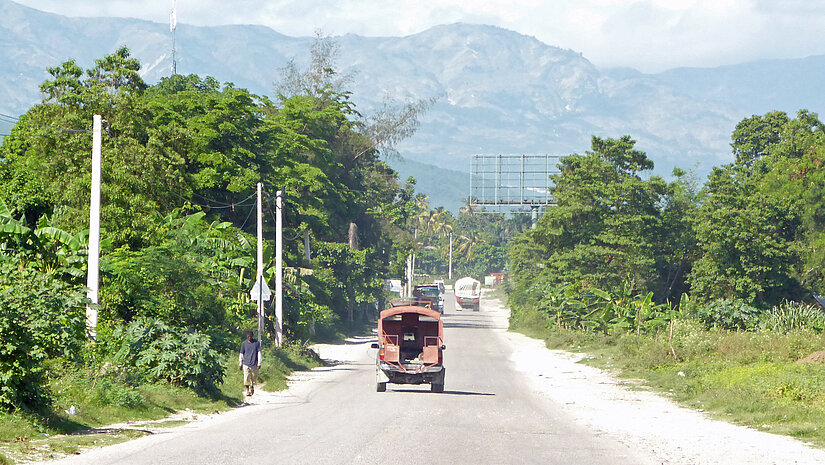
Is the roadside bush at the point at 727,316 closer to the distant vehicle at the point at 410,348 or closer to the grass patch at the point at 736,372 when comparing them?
the grass patch at the point at 736,372

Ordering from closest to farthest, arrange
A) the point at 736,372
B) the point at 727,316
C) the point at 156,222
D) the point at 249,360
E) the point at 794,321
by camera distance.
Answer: the point at 249,360 < the point at 736,372 < the point at 156,222 < the point at 794,321 < the point at 727,316

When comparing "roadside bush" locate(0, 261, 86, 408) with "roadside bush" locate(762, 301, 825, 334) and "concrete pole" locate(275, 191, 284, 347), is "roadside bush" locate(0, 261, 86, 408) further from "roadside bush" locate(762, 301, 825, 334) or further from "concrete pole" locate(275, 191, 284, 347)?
"roadside bush" locate(762, 301, 825, 334)

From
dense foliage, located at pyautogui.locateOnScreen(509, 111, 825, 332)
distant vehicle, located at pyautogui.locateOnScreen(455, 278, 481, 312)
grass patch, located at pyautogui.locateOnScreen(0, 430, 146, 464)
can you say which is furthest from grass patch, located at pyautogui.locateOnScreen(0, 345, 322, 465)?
distant vehicle, located at pyautogui.locateOnScreen(455, 278, 481, 312)

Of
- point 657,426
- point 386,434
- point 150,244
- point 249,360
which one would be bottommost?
point 657,426

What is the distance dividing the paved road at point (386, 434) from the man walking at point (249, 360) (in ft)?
3.30

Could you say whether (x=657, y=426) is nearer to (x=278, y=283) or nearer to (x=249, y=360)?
(x=249, y=360)

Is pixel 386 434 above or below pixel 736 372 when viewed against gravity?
below

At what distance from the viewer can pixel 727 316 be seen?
4322 centimetres

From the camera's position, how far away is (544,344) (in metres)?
54.8

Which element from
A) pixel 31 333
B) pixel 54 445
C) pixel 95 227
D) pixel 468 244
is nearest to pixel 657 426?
pixel 54 445

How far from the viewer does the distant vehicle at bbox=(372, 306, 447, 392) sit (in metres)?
26.7

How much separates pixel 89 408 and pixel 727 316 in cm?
3249

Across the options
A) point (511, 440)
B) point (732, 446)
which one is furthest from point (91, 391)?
point (732, 446)

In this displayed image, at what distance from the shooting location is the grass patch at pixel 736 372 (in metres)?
20.8
